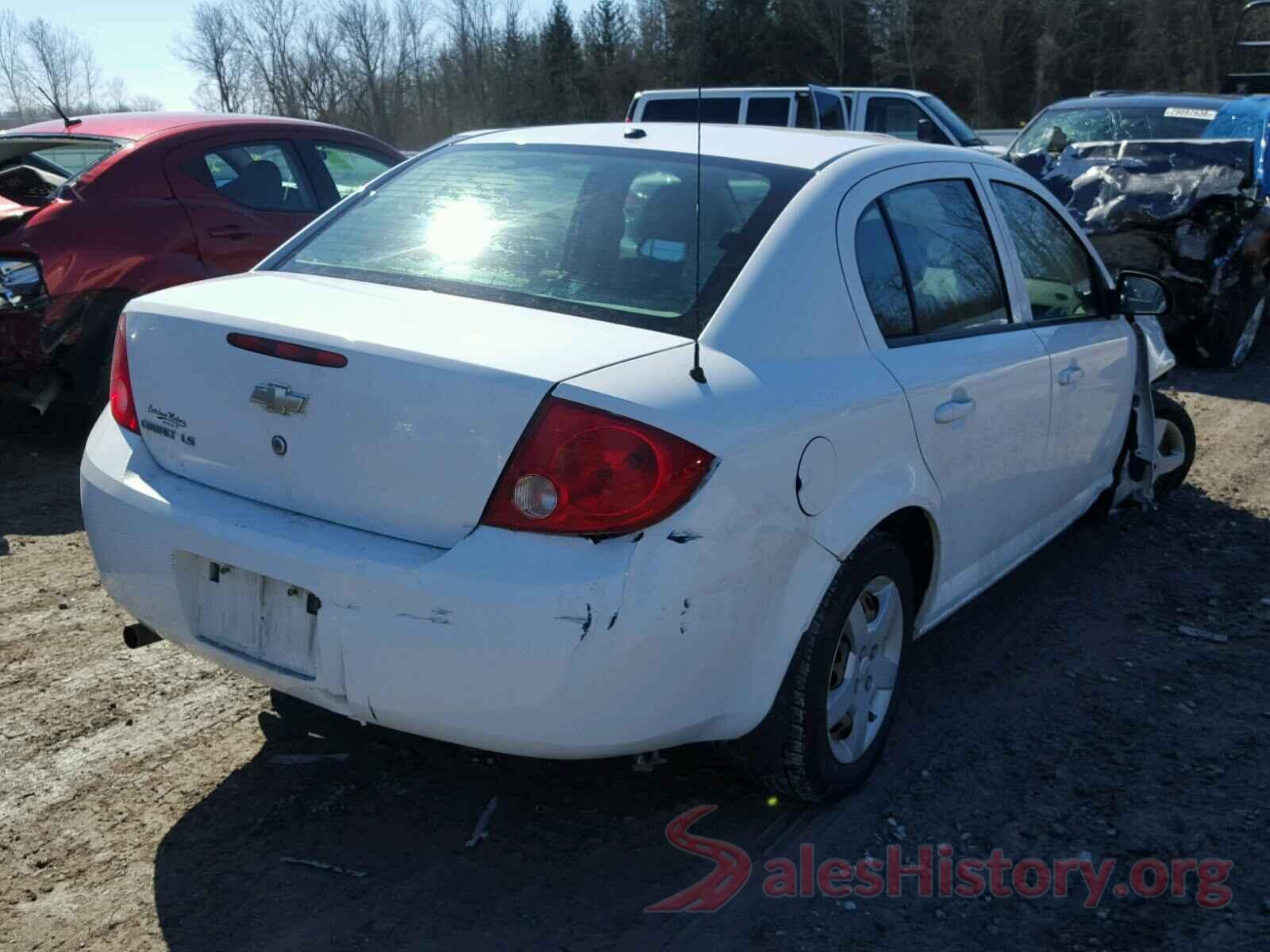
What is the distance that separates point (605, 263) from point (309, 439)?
89cm

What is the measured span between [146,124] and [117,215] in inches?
37.0

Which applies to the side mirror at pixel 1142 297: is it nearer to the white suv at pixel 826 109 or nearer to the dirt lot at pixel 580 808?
the dirt lot at pixel 580 808

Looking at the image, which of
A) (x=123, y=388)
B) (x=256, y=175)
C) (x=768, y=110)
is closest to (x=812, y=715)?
(x=123, y=388)

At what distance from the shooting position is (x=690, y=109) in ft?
48.2

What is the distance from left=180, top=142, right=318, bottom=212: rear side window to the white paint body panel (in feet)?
12.5

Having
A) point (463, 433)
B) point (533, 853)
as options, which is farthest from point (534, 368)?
point (533, 853)

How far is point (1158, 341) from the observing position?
5391 millimetres

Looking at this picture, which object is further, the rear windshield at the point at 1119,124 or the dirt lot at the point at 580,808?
the rear windshield at the point at 1119,124

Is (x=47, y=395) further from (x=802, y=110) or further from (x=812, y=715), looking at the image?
(x=802, y=110)

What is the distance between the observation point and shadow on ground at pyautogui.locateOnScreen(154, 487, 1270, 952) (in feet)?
8.79

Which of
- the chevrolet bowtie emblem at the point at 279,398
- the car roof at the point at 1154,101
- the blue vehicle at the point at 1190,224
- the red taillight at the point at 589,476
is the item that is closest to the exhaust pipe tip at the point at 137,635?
the chevrolet bowtie emblem at the point at 279,398

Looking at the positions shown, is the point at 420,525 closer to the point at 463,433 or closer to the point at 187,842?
the point at 463,433

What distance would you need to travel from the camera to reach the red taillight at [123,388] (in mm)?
3068

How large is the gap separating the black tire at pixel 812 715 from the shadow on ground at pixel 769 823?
0.14 m
